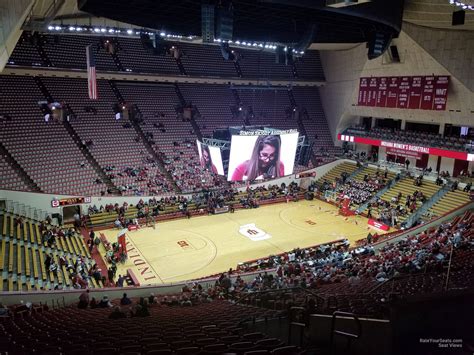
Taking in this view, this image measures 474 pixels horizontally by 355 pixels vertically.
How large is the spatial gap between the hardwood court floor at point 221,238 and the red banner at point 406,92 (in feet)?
33.6

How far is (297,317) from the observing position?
19.4ft

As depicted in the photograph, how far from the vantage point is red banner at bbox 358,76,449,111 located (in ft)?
92.0

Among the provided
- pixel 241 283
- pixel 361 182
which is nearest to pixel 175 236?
pixel 241 283

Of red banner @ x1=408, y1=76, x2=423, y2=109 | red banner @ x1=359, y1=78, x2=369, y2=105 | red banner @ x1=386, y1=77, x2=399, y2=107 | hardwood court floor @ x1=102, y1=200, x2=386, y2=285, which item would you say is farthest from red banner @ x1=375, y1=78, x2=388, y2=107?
hardwood court floor @ x1=102, y1=200, x2=386, y2=285

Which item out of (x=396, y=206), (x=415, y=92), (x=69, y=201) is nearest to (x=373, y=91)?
(x=415, y=92)

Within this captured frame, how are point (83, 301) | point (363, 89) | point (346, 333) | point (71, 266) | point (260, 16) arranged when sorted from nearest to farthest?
point (346, 333)
point (83, 301)
point (260, 16)
point (71, 266)
point (363, 89)

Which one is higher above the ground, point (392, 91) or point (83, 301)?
point (392, 91)

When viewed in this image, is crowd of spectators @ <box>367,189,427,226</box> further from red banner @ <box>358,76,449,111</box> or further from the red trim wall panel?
the red trim wall panel

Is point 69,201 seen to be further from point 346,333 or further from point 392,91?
point 392,91

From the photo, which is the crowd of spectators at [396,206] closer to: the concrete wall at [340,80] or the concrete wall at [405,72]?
the concrete wall at [405,72]

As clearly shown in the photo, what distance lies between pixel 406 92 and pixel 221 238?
19467 millimetres

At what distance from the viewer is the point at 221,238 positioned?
23250 mm

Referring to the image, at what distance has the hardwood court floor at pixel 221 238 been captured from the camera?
1912cm

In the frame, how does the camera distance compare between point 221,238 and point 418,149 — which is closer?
point 221,238
